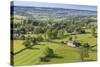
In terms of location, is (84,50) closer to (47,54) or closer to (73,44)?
(73,44)

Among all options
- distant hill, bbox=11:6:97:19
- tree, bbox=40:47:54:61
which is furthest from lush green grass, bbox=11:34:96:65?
distant hill, bbox=11:6:97:19

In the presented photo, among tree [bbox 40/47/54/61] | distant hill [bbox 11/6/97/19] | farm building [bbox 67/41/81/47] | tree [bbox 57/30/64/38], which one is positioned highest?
distant hill [bbox 11/6/97/19]

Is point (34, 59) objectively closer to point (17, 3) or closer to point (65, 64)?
point (65, 64)

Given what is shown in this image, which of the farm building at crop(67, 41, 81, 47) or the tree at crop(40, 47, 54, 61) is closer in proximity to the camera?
the tree at crop(40, 47, 54, 61)

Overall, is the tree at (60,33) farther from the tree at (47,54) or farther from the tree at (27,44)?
the tree at (27,44)

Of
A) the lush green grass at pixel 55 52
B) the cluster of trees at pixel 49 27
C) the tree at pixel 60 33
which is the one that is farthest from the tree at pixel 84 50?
the tree at pixel 60 33

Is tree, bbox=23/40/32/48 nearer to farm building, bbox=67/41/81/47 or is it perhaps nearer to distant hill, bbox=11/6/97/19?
distant hill, bbox=11/6/97/19

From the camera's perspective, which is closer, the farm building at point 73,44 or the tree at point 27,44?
the tree at point 27,44
